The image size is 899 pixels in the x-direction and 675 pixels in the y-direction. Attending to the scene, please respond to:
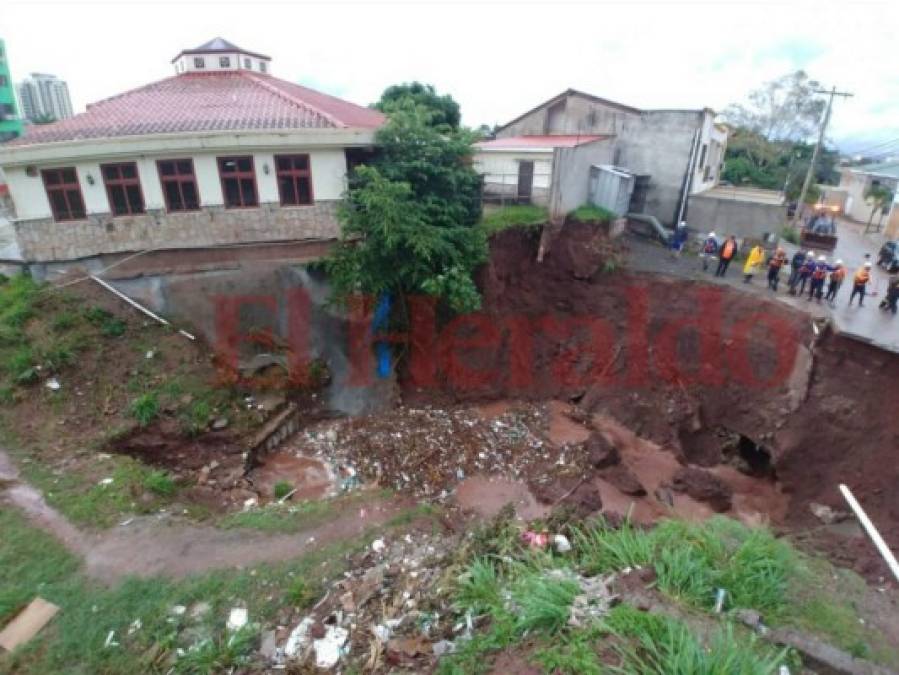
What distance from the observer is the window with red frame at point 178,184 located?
487 inches

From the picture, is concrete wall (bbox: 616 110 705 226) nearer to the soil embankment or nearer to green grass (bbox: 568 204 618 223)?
green grass (bbox: 568 204 618 223)

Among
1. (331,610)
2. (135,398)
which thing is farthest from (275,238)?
(331,610)

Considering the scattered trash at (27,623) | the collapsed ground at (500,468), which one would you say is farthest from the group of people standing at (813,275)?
the scattered trash at (27,623)

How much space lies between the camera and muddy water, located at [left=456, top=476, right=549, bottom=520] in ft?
35.2

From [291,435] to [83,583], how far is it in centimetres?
597

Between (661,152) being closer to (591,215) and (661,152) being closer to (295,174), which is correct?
(591,215)

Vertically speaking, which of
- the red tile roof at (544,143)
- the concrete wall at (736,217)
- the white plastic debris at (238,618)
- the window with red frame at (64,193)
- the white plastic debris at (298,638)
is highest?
the red tile roof at (544,143)

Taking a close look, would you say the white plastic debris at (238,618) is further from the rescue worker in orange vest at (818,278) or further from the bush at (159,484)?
the rescue worker in orange vest at (818,278)

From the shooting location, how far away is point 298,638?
5.94 meters

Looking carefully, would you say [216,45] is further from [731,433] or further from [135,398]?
[731,433]

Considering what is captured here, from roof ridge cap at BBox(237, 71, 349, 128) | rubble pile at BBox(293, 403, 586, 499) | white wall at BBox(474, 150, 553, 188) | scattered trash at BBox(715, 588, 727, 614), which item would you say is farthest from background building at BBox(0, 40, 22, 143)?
scattered trash at BBox(715, 588, 727, 614)

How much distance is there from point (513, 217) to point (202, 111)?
9.41 metres

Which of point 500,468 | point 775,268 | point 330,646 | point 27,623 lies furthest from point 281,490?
point 775,268

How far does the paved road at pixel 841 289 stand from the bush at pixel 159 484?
14178mm
